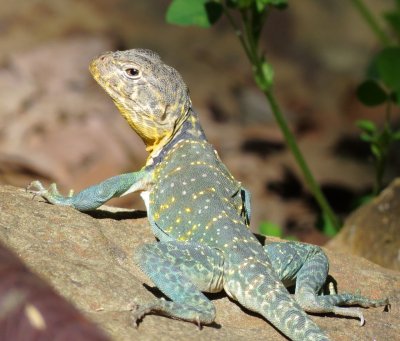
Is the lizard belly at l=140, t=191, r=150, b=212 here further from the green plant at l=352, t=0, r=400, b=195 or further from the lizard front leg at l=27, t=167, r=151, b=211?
the green plant at l=352, t=0, r=400, b=195

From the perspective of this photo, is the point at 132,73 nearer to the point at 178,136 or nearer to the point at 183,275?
the point at 178,136

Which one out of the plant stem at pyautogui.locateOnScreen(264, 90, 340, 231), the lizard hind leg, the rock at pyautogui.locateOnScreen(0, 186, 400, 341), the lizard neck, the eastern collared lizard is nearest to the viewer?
the rock at pyautogui.locateOnScreen(0, 186, 400, 341)

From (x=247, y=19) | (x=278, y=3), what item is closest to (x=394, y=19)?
(x=278, y=3)

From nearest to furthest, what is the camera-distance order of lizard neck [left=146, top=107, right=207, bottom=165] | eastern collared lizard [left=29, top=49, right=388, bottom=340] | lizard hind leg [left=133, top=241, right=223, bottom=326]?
lizard hind leg [left=133, top=241, right=223, bottom=326], eastern collared lizard [left=29, top=49, right=388, bottom=340], lizard neck [left=146, top=107, right=207, bottom=165]

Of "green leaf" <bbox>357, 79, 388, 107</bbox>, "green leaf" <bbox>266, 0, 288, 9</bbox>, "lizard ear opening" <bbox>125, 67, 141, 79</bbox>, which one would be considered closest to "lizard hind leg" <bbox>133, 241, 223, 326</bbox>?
"lizard ear opening" <bbox>125, 67, 141, 79</bbox>

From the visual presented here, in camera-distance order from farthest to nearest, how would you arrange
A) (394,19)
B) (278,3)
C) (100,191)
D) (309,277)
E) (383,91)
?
1. (383,91)
2. (394,19)
3. (278,3)
4. (100,191)
5. (309,277)

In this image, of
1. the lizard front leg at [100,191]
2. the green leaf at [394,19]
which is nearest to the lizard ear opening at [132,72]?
the lizard front leg at [100,191]

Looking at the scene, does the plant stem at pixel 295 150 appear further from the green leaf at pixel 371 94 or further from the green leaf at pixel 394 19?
the green leaf at pixel 394 19
